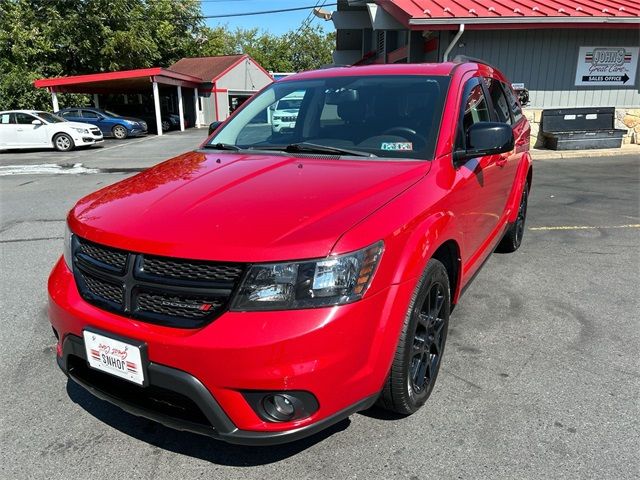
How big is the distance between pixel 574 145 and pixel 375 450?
41.7 ft

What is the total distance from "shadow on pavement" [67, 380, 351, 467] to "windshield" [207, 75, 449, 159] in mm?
1628

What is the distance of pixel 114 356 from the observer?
81.9 inches

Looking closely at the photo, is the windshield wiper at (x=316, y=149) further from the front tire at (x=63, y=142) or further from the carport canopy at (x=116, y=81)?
the carport canopy at (x=116, y=81)

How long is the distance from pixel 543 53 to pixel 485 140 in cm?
1158

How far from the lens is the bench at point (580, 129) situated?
1288cm

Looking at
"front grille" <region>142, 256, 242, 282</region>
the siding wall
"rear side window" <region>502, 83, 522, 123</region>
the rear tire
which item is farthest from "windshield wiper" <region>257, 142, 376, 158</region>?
the siding wall

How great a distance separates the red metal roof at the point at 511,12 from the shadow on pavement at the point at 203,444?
10848mm

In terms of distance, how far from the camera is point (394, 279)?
83.7 inches

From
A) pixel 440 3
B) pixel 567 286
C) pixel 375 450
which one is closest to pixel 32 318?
pixel 375 450

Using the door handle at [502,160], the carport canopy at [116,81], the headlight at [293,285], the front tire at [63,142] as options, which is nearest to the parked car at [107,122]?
the carport canopy at [116,81]

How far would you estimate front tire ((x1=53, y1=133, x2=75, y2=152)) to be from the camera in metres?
18.2

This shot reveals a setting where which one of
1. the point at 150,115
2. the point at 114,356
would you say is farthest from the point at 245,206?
the point at 150,115

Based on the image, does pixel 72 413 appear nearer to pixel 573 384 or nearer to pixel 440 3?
pixel 573 384

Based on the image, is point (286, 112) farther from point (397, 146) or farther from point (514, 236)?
point (514, 236)
